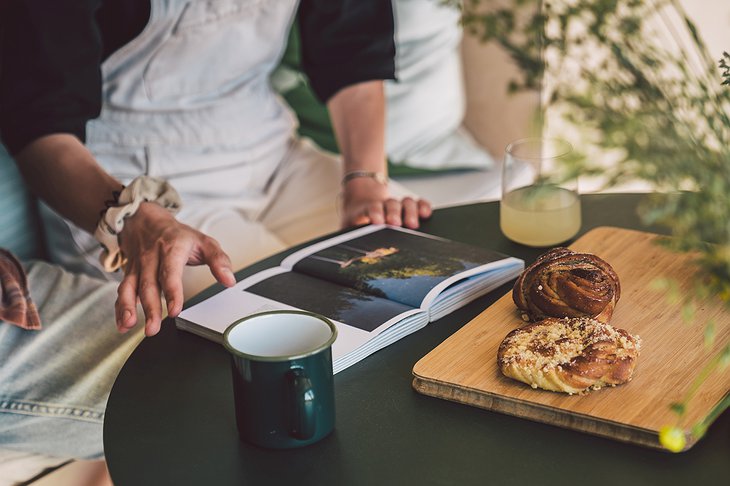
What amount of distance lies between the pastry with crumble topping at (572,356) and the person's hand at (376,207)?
522 mm

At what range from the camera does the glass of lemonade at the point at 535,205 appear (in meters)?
1.22

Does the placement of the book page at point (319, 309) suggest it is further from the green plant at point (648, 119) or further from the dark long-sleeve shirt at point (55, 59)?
the dark long-sleeve shirt at point (55, 59)

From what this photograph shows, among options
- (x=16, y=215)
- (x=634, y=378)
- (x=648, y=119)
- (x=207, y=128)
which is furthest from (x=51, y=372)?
(x=648, y=119)

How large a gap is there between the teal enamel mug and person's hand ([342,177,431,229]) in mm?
550

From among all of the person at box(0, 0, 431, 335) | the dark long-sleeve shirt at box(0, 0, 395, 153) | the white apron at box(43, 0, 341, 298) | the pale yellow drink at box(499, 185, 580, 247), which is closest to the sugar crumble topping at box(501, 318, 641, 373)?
the pale yellow drink at box(499, 185, 580, 247)

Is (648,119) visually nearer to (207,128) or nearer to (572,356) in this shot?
(572,356)

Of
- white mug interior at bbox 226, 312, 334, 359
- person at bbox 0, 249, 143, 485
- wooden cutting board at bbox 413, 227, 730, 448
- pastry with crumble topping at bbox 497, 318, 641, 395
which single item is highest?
white mug interior at bbox 226, 312, 334, 359

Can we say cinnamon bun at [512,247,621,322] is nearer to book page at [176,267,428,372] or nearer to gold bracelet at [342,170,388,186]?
book page at [176,267,428,372]

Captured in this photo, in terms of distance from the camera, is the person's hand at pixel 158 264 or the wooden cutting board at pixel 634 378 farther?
the person's hand at pixel 158 264

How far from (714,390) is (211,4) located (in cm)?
108

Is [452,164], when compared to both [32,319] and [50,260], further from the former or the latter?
[32,319]

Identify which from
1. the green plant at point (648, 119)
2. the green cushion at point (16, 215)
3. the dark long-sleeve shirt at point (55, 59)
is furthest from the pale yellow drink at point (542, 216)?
the green cushion at point (16, 215)

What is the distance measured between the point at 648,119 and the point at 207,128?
1162 millimetres

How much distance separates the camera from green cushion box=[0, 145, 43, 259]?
1.56 meters
